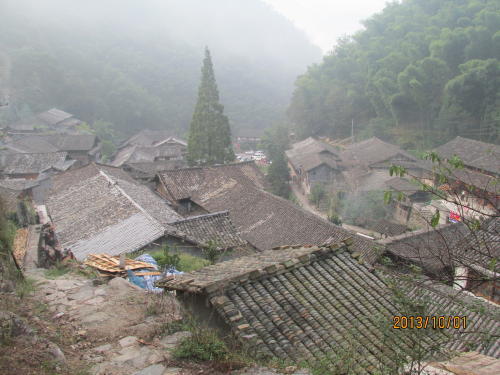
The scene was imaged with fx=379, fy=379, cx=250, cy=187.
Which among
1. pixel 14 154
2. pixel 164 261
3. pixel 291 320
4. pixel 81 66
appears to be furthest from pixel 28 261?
pixel 81 66

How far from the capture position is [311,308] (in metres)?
5.10

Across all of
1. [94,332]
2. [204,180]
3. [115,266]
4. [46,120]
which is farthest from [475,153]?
[46,120]

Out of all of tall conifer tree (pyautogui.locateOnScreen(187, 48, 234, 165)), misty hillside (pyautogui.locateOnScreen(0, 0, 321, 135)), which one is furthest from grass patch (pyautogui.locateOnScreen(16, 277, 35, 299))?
misty hillside (pyautogui.locateOnScreen(0, 0, 321, 135))

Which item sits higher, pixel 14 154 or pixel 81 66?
pixel 81 66

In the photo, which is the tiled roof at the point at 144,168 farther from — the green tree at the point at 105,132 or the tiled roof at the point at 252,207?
the green tree at the point at 105,132

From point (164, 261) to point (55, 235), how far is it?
20.2ft

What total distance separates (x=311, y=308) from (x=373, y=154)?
98.3ft

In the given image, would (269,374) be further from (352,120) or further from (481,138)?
(352,120)

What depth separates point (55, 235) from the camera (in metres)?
13.2

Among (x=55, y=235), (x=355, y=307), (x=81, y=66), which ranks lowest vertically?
(x=55, y=235)

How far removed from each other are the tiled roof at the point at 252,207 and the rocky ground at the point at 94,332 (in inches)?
355

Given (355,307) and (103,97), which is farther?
(103,97)

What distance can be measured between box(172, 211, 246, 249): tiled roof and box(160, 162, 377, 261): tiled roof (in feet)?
10.3

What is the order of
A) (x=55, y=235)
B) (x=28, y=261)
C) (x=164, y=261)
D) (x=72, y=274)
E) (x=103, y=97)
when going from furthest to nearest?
(x=103, y=97)
(x=55, y=235)
(x=28, y=261)
(x=164, y=261)
(x=72, y=274)
